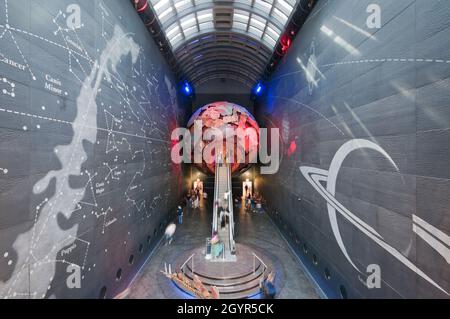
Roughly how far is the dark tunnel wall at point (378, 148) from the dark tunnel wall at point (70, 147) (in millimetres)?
5956

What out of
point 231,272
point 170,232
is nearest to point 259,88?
point 170,232

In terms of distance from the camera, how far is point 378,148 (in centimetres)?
435

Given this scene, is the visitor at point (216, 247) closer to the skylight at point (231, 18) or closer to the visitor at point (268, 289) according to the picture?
the visitor at point (268, 289)

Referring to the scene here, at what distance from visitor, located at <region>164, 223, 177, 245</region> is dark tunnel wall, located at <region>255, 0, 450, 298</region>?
6.26 metres

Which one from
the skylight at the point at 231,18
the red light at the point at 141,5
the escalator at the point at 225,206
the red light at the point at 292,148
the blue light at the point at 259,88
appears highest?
the skylight at the point at 231,18

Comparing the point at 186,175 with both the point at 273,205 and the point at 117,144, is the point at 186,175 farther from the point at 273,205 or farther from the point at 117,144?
the point at 117,144

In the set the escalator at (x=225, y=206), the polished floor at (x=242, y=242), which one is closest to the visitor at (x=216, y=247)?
the escalator at (x=225, y=206)

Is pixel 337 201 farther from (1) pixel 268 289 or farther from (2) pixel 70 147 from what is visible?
(2) pixel 70 147

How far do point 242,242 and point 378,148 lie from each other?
7.70m

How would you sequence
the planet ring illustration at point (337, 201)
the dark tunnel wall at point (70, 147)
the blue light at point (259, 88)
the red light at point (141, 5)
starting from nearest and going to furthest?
the dark tunnel wall at point (70, 147) → the planet ring illustration at point (337, 201) → the red light at point (141, 5) → the blue light at point (259, 88)

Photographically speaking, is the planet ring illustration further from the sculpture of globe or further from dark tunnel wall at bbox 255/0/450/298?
the sculpture of globe

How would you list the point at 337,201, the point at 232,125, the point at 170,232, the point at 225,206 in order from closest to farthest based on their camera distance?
the point at 337,201, the point at 170,232, the point at 225,206, the point at 232,125

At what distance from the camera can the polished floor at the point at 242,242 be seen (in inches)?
268

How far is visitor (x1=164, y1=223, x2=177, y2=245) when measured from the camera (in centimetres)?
1081
